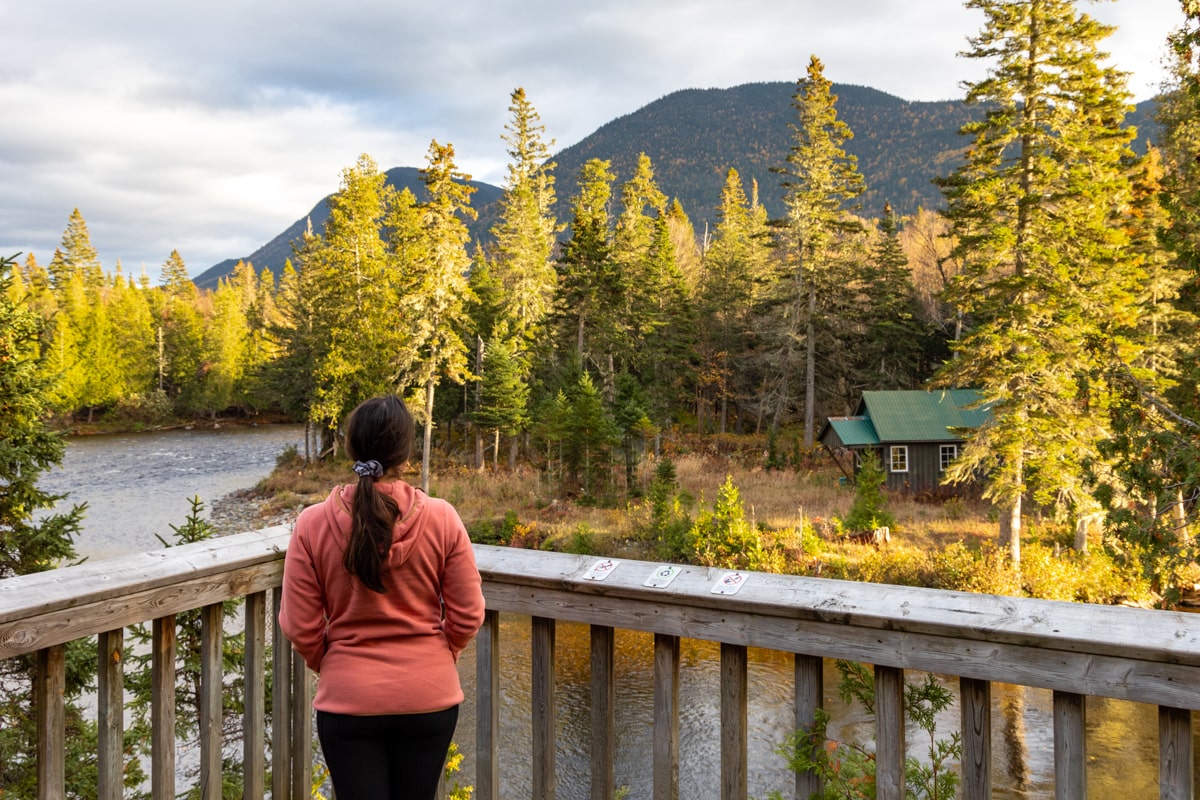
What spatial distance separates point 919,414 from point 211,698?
2862 cm

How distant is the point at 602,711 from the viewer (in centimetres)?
228

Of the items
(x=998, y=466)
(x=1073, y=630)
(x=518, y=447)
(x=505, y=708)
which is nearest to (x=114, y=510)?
(x=518, y=447)

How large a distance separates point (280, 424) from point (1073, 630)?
61.7 metres

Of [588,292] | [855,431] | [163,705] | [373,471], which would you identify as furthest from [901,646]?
[588,292]

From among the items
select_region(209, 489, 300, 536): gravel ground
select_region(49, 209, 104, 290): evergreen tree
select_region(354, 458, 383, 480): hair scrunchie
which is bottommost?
select_region(209, 489, 300, 536): gravel ground

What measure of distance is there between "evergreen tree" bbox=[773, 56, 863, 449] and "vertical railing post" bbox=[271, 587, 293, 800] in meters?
31.9

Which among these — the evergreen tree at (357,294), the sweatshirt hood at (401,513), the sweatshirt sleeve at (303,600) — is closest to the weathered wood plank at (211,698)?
the sweatshirt sleeve at (303,600)

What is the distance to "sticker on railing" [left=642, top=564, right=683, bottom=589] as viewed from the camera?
7.23 feet

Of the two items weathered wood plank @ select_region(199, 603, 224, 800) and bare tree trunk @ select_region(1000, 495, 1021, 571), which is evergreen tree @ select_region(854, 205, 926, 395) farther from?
weathered wood plank @ select_region(199, 603, 224, 800)

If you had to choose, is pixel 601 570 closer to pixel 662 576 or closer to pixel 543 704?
pixel 662 576

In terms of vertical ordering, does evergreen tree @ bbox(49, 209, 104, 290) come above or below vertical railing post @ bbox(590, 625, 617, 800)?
above

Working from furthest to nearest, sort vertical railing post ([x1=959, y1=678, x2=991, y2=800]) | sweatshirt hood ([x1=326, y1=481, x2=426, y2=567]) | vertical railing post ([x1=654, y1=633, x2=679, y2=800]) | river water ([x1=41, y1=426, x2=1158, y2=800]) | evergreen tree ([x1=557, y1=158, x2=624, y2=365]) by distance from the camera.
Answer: evergreen tree ([x1=557, y1=158, x2=624, y2=365]), river water ([x1=41, y1=426, x2=1158, y2=800]), vertical railing post ([x1=654, y1=633, x2=679, y2=800]), sweatshirt hood ([x1=326, y1=481, x2=426, y2=567]), vertical railing post ([x1=959, y1=678, x2=991, y2=800])

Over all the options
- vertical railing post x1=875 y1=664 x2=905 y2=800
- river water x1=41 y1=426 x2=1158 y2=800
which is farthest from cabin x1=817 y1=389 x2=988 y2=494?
vertical railing post x1=875 y1=664 x2=905 y2=800

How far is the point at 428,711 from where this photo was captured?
2.05 m
